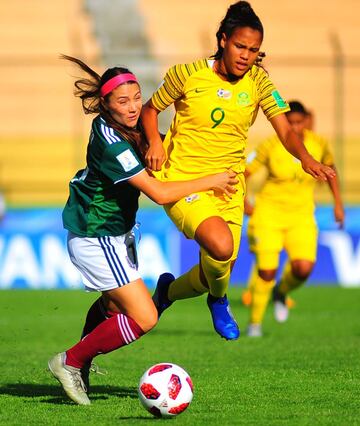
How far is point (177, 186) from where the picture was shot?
21.2 ft

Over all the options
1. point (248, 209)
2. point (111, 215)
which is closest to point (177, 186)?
point (111, 215)

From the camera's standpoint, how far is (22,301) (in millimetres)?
14602

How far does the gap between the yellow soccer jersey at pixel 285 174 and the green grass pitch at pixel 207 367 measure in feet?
4.95

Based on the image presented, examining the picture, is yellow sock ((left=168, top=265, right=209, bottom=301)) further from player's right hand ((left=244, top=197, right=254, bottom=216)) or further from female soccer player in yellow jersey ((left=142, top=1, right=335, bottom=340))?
player's right hand ((left=244, top=197, right=254, bottom=216))

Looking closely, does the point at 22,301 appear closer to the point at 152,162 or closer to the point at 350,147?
the point at 152,162

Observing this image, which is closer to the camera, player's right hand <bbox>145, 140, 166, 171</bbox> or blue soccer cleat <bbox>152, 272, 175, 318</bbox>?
player's right hand <bbox>145, 140, 166, 171</bbox>

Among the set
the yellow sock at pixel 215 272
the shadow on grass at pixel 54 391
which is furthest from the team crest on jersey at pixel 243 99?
the shadow on grass at pixel 54 391

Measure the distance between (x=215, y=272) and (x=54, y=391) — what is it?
1.45 metres

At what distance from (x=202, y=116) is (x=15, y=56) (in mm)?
18050

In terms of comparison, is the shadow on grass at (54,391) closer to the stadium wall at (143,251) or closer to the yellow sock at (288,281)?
the yellow sock at (288,281)

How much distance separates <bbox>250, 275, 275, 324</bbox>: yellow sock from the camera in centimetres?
Answer: 1105

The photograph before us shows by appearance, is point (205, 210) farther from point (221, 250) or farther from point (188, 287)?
point (188, 287)

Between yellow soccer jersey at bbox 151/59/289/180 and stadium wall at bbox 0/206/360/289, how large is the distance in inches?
342

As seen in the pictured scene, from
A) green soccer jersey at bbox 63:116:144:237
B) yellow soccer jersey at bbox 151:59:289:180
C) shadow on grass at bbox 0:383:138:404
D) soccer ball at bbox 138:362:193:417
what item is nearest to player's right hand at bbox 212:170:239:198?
yellow soccer jersey at bbox 151:59:289:180
